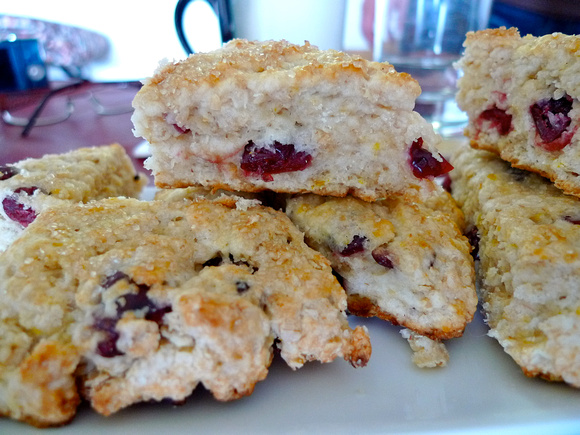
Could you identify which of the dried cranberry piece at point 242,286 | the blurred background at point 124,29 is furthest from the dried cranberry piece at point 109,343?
the blurred background at point 124,29

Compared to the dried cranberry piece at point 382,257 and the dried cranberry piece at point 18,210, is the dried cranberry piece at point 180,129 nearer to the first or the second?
the dried cranberry piece at point 18,210

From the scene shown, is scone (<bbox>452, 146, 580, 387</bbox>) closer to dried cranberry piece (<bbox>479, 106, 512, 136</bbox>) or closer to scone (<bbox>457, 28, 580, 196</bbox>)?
scone (<bbox>457, 28, 580, 196</bbox>)

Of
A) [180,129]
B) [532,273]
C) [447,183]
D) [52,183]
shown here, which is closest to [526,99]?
[447,183]

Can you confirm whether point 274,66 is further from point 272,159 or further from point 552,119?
point 552,119

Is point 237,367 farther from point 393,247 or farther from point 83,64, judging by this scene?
Answer: point 83,64

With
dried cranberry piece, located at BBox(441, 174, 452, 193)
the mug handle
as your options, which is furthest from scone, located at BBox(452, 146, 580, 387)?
the mug handle

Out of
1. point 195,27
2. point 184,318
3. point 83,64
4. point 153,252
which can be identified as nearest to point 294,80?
point 153,252

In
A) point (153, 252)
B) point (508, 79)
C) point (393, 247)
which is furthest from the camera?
point (508, 79)
